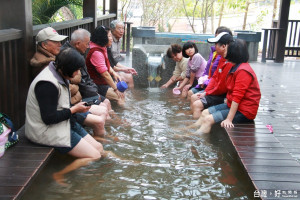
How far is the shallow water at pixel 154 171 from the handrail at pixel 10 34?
1328mm

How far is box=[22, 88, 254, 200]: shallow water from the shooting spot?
318 centimetres

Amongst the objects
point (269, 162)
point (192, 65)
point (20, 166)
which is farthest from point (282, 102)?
point (20, 166)

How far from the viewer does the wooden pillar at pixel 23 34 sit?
3959 millimetres

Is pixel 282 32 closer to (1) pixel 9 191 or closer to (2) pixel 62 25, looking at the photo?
(2) pixel 62 25

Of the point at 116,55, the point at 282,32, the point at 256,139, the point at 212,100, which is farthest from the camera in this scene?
the point at 282,32

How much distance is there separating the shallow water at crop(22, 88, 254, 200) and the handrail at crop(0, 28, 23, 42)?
1328 mm

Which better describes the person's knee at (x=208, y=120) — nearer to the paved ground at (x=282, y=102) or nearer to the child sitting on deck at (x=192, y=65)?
the paved ground at (x=282, y=102)

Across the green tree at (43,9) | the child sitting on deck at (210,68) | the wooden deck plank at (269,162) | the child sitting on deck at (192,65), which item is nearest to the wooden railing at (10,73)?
the wooden deck plank at (269,162)

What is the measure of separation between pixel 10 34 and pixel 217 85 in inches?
114

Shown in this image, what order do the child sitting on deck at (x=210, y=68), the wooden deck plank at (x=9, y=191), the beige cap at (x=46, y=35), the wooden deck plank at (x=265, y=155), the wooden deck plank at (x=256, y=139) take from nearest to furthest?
1. the wooden deck plank at (x=9, y=191)
2. the wooden deck plank at (x=265, y=155)
3. the wooden deck plank at (x=256, y=139)
4. the beige cap at (x=46, y=35)
5. the child sitting on deck at (x=210, y=68)

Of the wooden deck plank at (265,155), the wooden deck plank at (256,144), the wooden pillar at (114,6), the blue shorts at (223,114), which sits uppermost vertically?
the wooden pillar at (114,6)

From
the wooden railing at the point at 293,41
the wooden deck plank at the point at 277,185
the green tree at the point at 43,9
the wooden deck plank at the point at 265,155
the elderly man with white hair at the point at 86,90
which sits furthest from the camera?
the wooden railing at the point at 293,41

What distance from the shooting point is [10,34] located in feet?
12.2

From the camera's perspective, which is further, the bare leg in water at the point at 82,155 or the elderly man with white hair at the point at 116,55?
the elderly man with white hair at the point at 116,55
